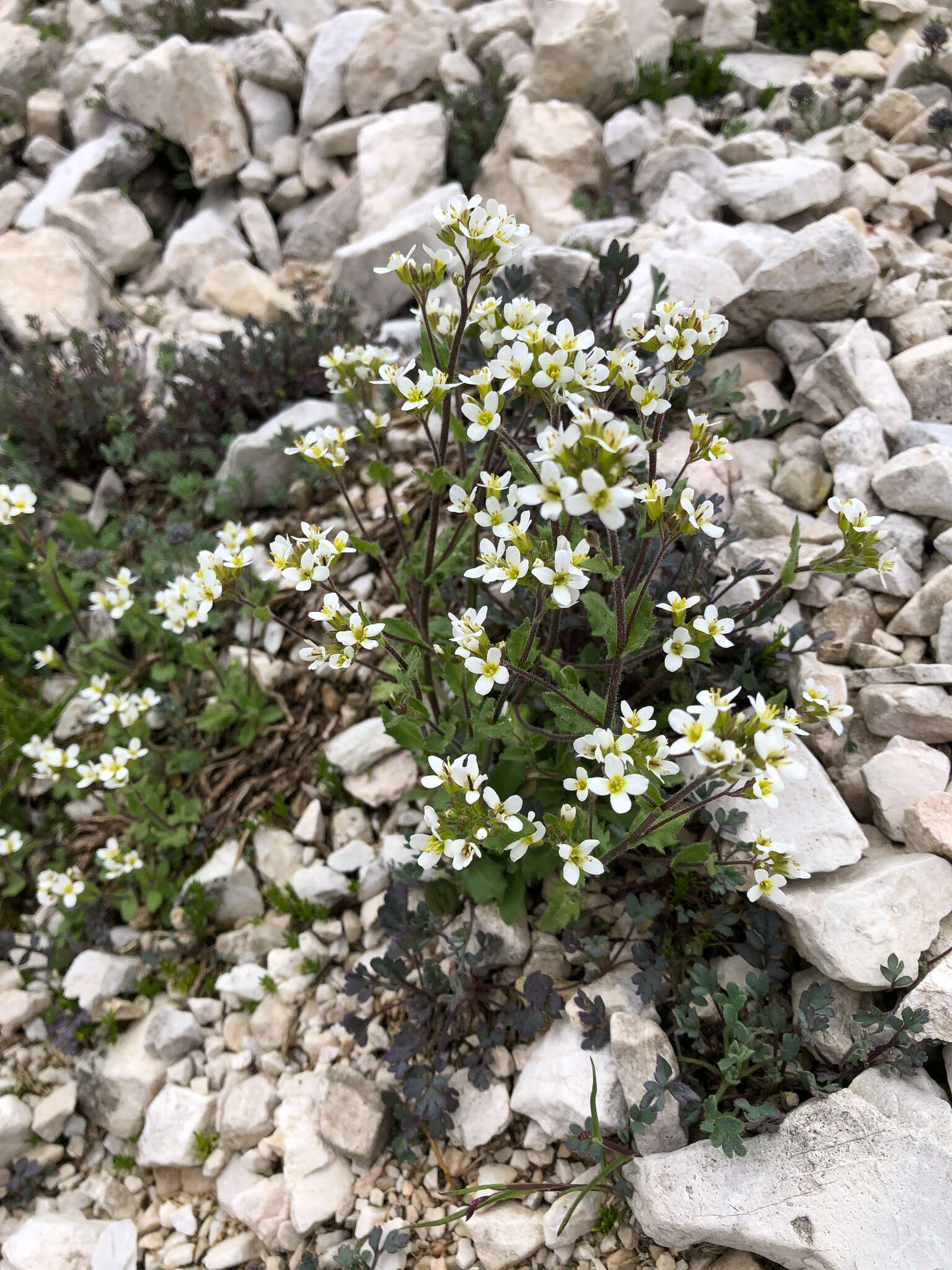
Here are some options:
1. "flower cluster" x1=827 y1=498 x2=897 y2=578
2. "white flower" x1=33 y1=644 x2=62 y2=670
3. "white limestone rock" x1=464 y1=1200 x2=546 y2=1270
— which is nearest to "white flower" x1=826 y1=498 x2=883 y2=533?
"flower cluster" x1=827 y1=498 x2=897 y2=578

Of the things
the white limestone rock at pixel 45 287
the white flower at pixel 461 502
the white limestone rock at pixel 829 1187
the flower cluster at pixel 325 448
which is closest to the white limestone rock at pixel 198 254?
the white limestone rock at pixel 45 287

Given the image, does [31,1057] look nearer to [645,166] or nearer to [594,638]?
[594,638]

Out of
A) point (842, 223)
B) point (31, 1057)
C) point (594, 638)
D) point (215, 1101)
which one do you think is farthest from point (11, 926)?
point (842, 223)

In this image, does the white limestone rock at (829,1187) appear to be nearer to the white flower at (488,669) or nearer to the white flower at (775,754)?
the white flower at (775,754)

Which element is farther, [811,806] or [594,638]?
[594,638]

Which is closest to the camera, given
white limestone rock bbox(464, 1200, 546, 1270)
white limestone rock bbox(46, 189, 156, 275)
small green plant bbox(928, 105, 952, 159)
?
white limestone rock bbox(464, 1200, 546, 1270)

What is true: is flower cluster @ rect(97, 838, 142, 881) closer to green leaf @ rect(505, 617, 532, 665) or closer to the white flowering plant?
the white flowering plant
